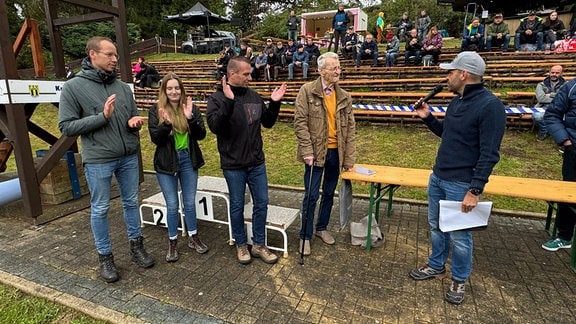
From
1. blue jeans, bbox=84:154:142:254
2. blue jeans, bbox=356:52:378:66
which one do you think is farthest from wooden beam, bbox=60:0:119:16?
blue jeans, bbox=356:52:378:66

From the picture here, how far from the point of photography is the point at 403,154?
657 cm

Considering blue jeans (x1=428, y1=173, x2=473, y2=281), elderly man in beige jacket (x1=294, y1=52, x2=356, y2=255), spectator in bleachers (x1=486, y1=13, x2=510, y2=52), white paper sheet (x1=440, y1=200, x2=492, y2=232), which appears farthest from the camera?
spectator in bleachers (x1=486, y1=13, x2=510, y2=52)

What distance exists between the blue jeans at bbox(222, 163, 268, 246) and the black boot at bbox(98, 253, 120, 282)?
108cm

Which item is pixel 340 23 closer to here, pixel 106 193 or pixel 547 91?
pixel 547 91

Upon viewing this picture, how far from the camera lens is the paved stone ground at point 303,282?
8.32 feet

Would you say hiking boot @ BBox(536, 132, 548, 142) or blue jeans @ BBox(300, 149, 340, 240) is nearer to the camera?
blue jeans @ BBox(300, 149, 340, 240)

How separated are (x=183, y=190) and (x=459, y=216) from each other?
2.45 metres

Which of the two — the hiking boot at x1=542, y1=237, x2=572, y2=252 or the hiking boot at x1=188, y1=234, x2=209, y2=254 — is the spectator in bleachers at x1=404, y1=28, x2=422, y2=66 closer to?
the hiking boot at x1=542, y1=237, x2=572, y2=252

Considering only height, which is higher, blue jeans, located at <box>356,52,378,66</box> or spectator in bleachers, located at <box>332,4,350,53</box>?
spectator in bleachers, located at <box>332,4,350,53</box>

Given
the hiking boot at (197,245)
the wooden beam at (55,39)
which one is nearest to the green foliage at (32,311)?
the hiking boot at (197,245)

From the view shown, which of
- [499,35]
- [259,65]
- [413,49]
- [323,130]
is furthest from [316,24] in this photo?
[323,130]

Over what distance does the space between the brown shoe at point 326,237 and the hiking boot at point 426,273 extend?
0.89 meters

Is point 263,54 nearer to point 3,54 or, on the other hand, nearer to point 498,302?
point 3,54

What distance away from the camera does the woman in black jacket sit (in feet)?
10.1
